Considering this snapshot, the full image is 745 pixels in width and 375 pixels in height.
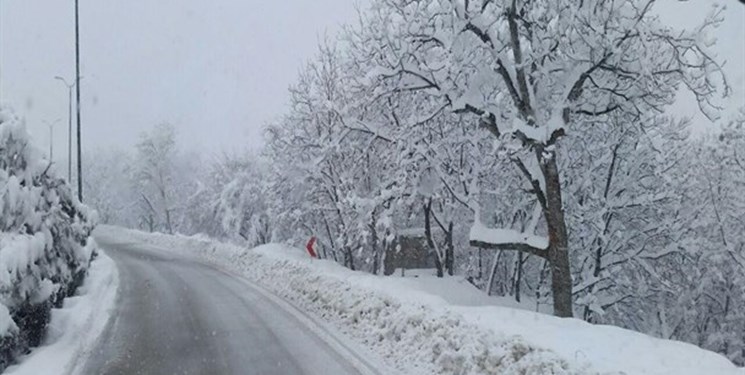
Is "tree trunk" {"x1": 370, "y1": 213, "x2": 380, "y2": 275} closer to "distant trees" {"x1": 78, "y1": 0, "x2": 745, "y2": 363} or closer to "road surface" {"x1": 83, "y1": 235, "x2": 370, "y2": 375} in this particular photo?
"distant trees" {"x1": 78, "y1": 0, "x2": 745, "y2": 363}

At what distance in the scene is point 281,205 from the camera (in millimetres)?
33281

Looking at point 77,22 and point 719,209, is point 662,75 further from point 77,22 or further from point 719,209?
point 77,22

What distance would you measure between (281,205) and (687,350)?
26288 millimetres

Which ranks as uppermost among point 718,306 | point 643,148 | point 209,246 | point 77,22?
point 77,22

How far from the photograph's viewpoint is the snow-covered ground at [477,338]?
769 centimetres

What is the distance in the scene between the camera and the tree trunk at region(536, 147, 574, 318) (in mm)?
15719

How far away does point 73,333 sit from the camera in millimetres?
12234

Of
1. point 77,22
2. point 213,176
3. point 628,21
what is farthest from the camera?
point 213,176

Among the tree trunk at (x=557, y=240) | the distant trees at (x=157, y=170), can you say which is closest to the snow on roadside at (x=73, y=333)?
the tree trunk at (x=557, y=240)

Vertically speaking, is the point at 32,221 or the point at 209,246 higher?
the point at 32,221

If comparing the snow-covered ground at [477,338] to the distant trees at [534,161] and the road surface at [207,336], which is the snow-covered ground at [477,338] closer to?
the road surface at [207,336]

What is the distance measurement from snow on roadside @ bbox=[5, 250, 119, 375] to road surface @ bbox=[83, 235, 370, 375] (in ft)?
0.83

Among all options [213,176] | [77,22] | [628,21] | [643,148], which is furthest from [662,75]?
[213,176]

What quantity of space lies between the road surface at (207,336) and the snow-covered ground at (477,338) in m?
0.90
